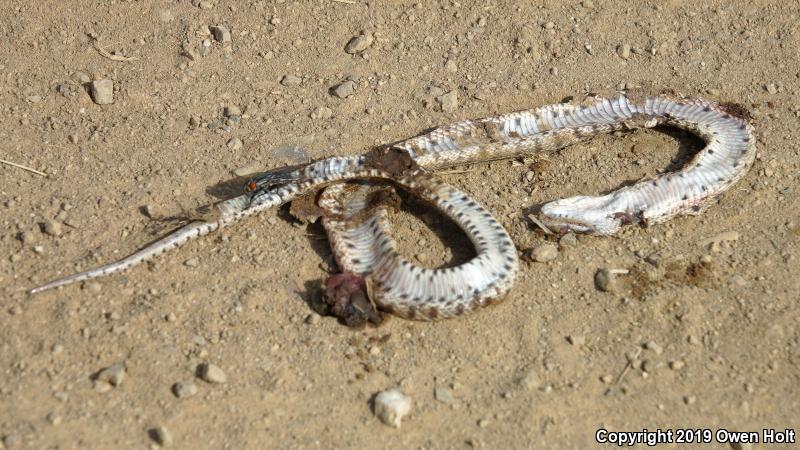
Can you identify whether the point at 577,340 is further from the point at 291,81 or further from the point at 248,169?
the point at 291,81

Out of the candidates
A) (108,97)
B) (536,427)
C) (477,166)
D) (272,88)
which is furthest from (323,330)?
(108,97)

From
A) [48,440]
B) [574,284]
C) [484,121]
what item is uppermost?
[484,121]

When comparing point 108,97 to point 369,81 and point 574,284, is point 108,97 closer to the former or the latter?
point 369,81

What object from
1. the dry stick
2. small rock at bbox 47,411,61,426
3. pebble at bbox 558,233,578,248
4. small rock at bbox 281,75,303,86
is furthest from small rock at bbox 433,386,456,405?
small rock at bbox 281,75,303,86

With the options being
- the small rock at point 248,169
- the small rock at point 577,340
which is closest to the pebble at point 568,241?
the small rock at point 577,340

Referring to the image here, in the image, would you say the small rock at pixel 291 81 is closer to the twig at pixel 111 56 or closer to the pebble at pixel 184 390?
the twig at pixel 111 56

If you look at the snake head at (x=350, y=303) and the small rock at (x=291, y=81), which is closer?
the snake head at (x=350, y=303)
